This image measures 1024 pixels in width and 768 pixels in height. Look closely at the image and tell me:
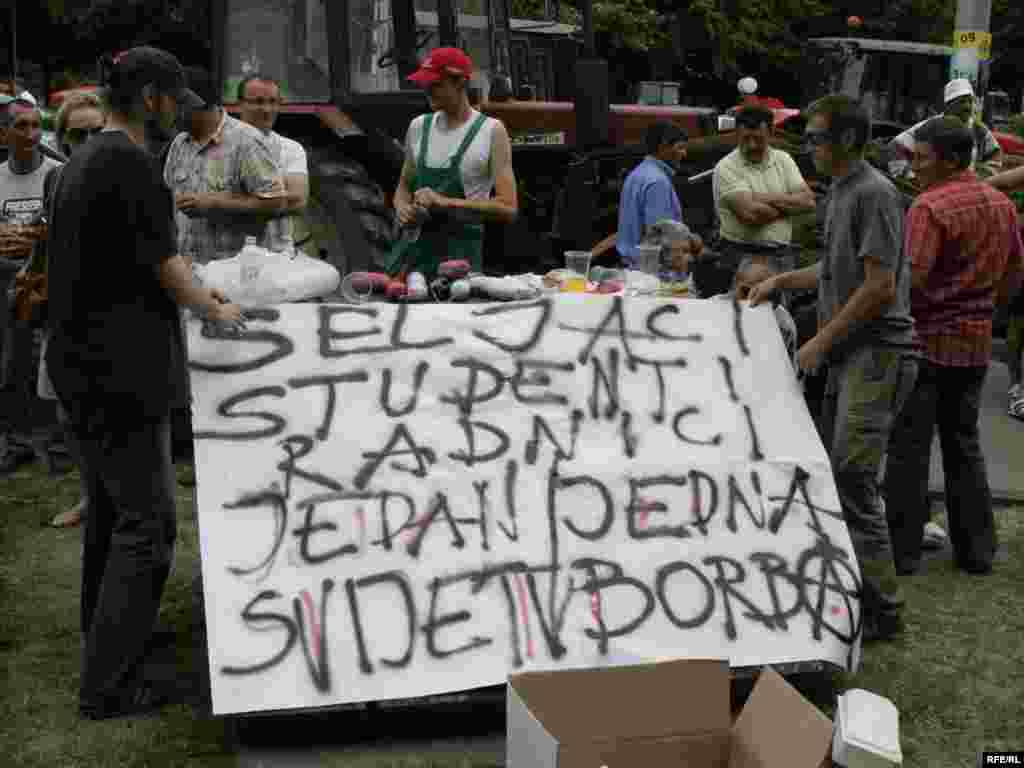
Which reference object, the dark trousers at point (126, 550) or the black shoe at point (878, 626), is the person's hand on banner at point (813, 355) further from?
the dark trousers at point (126, 550)

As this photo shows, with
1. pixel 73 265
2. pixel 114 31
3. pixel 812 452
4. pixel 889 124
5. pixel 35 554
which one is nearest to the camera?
pixel 73 265

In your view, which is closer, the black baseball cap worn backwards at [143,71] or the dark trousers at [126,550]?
the black baseball cap worn backwards at [143,71]

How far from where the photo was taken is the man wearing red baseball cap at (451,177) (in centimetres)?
558

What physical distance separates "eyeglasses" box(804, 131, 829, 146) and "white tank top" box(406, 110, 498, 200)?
4.52 ft

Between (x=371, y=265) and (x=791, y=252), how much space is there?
257 centimetres

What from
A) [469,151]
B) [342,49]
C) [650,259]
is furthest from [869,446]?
[342,49]

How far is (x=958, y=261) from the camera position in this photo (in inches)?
215

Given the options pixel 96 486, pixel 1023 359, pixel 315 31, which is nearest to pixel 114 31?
pixel 315 31

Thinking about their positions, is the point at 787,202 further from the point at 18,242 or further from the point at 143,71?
the point at 143,71

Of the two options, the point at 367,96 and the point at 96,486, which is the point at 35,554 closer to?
the point at 96,486

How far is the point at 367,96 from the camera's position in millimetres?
9055

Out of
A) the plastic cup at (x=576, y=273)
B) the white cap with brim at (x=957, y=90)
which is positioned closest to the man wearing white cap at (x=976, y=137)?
the white cap with brim at (x=957, y=90)

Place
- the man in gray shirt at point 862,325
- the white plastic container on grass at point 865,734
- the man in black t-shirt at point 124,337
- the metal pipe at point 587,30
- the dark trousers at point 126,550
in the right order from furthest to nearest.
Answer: the metal pipe at point 587,30, the man in gray shirt at point 862,325, the dark trousers at point 126,550, the man in black t-shirt at point 124,337, the white plastic container on grass at point 865,734

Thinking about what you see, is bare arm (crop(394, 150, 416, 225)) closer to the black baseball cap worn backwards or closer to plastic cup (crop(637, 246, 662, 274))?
plastic cup (crop(637, 246, 662, 274))
